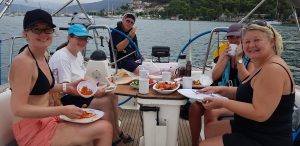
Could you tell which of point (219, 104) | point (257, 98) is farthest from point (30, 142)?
point (257, 98)

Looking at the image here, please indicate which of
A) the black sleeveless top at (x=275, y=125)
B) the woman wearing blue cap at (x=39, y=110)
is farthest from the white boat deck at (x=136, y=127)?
the black sleeveless top at (x=275, y=125)

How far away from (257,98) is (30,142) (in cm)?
119

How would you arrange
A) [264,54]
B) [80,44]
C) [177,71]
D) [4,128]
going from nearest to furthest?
[264,54] < [4,128] < [80,44] < [177,71]

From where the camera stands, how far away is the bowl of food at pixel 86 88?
2043 mm

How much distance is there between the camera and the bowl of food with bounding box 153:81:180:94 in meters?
2.01

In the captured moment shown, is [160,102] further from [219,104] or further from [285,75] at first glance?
[285,75]

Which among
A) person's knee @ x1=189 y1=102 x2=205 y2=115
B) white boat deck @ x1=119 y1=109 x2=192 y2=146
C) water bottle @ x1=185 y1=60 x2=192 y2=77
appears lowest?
white boat deck @ x1=119 y1=109 x2=192 y2=146

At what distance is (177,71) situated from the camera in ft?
8.46

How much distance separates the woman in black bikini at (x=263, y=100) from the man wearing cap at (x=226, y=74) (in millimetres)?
563

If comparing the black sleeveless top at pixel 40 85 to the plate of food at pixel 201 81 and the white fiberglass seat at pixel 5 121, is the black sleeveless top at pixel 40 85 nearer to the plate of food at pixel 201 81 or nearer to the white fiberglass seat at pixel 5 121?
the white fiberglass seat at pixel 5 121

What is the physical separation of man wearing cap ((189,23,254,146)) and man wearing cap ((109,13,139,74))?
1159 millimetres

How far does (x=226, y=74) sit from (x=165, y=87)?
632 mm

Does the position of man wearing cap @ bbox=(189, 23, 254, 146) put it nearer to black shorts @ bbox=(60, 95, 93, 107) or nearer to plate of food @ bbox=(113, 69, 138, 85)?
plate of food @ bbox=(113, 69, 138, 85)

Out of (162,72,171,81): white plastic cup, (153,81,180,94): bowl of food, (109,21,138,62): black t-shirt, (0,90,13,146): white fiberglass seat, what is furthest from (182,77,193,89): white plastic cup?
(109,21,138,62): black t-shirt
